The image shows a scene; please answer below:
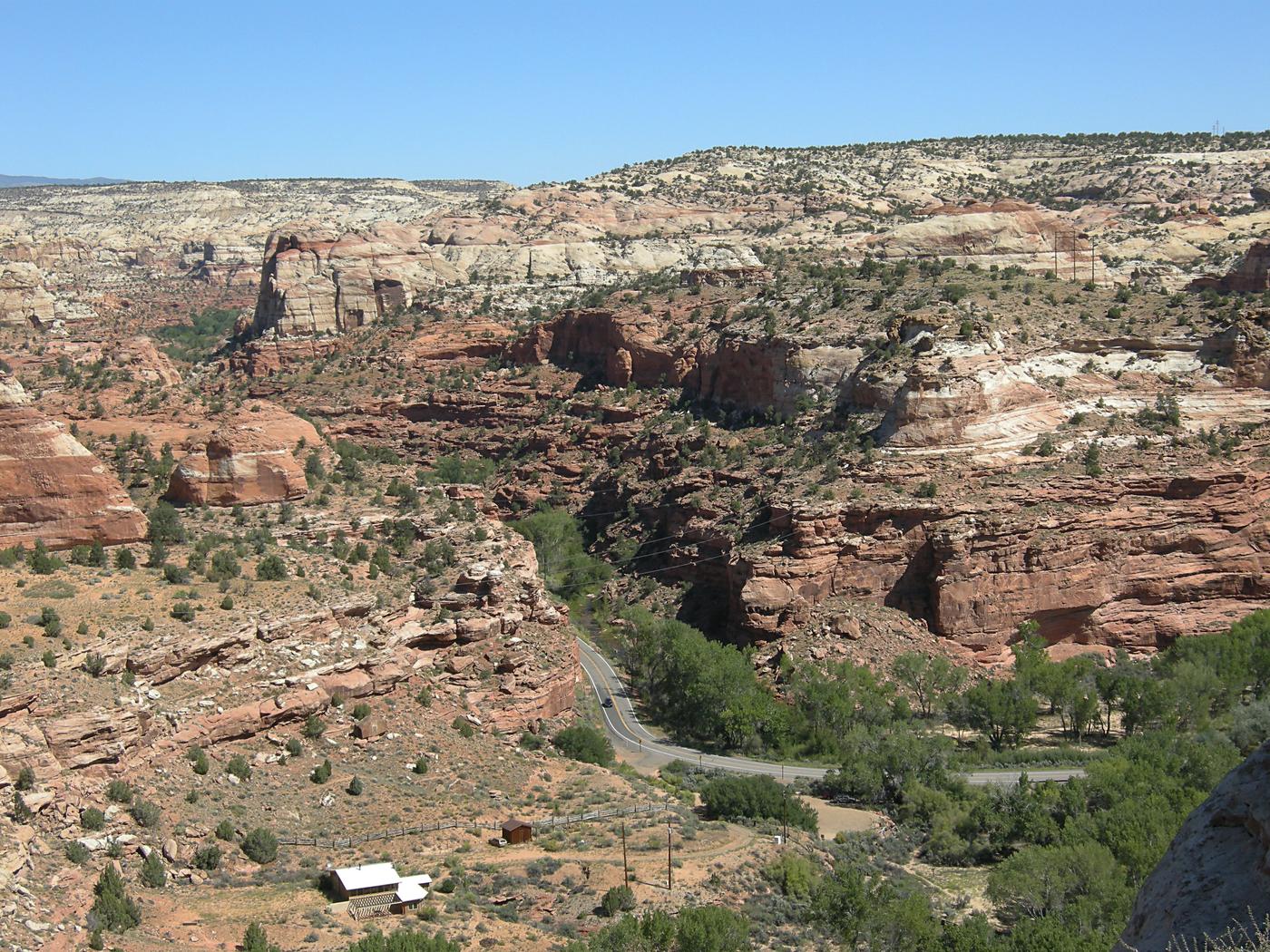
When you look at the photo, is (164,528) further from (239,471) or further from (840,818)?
(840,818)

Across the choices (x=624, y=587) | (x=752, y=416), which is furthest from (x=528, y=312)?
(x=624, y=587)

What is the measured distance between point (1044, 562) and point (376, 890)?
3619 cm

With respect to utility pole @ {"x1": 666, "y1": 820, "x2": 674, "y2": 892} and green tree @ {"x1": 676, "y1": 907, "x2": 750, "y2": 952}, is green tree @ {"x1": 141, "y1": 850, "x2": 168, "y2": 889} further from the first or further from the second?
utility pole @ {"x1": 666, "y1": 820, "x2": 674, "y2": 892}

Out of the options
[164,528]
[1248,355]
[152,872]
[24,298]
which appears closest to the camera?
[152,872]

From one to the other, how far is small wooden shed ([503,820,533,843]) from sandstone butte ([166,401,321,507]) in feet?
60.6

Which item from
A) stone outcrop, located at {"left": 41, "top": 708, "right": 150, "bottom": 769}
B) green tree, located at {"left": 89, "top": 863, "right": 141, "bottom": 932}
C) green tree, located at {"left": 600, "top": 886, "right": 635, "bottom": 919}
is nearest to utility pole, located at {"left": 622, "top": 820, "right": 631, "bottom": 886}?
green tree, located at {"left": 600, "top": 886, "right": 635, "bottom": 919}

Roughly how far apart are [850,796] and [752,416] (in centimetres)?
3504

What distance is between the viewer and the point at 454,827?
37.2 m

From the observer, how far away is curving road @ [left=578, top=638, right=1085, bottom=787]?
158 feet

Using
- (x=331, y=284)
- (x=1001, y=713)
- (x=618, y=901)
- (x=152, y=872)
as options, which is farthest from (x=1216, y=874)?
(x=331, y=284)

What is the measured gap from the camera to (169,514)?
44375 millimetres

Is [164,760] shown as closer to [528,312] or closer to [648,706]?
[648,706]

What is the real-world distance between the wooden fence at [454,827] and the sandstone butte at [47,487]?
43.3 feet

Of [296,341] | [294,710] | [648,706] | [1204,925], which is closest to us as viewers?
[1204,925]
